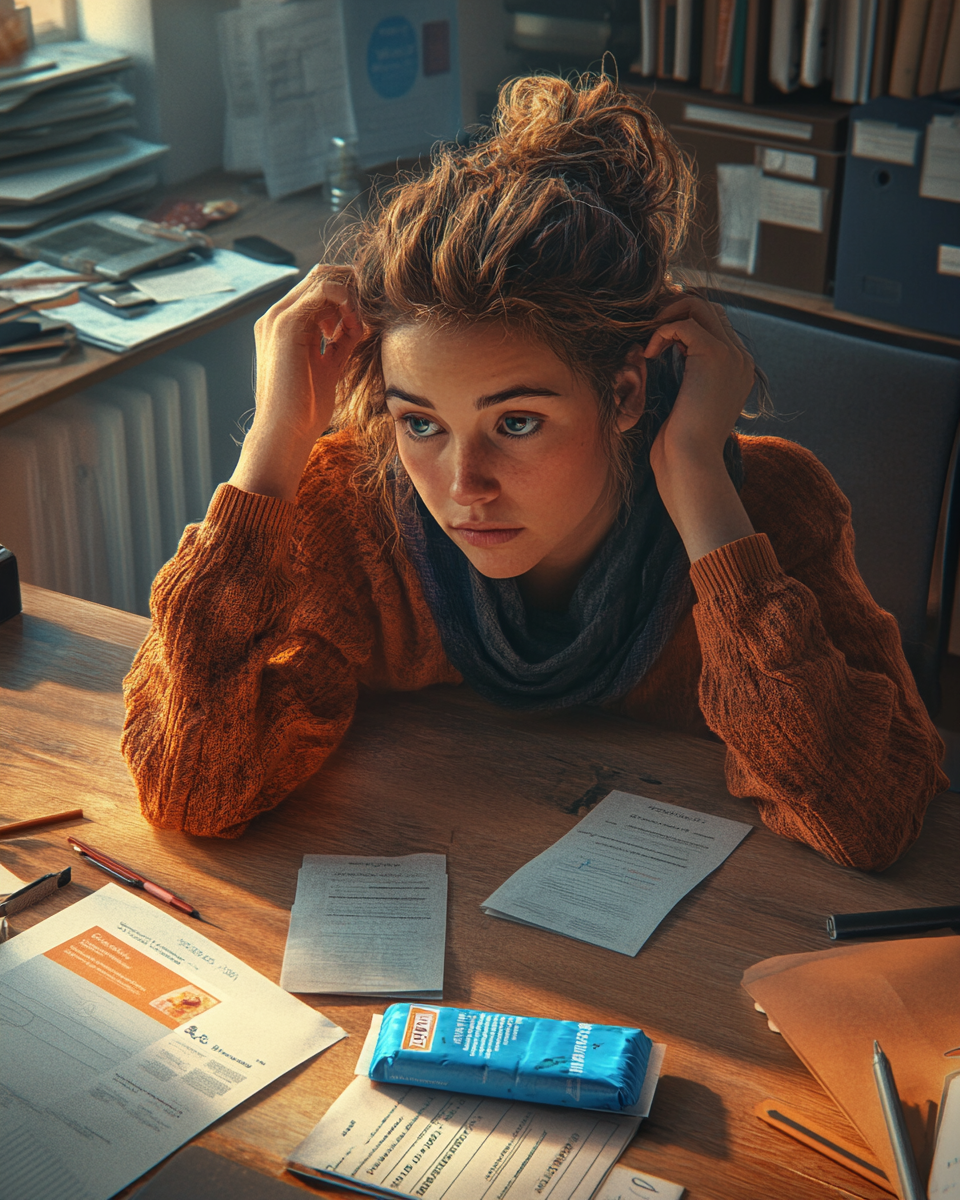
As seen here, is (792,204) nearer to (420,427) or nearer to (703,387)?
(703,387)

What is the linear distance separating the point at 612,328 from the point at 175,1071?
0.70 m

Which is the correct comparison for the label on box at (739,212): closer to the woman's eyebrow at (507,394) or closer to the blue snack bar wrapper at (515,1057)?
the woman's eyebrow at (507,394)

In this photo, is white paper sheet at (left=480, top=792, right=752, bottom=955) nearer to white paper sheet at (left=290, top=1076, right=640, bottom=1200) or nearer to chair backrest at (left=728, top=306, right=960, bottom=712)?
white paper sheet at (left=290, top=1076, right=640, bottom=1200)

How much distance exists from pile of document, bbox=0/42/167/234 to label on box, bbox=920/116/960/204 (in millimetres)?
1572

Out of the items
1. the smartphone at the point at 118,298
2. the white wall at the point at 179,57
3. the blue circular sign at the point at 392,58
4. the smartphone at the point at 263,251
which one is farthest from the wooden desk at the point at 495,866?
the blue circular sign at the point at 392,58

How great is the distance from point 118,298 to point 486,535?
1.37m

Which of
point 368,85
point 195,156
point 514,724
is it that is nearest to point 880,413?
point 514,724

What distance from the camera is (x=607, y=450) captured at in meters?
1.15

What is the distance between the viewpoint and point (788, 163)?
242 centimetres

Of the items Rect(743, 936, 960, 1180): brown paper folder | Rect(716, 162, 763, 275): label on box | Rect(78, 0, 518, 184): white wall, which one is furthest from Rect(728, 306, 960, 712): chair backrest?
Rect(78, 0, 518, 184): white wall

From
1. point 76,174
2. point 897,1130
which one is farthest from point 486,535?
point 76,174

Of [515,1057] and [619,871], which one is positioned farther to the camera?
[619,871]

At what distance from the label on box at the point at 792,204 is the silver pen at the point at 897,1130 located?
6.44 feet

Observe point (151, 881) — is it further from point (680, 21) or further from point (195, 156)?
point (195, 156)
